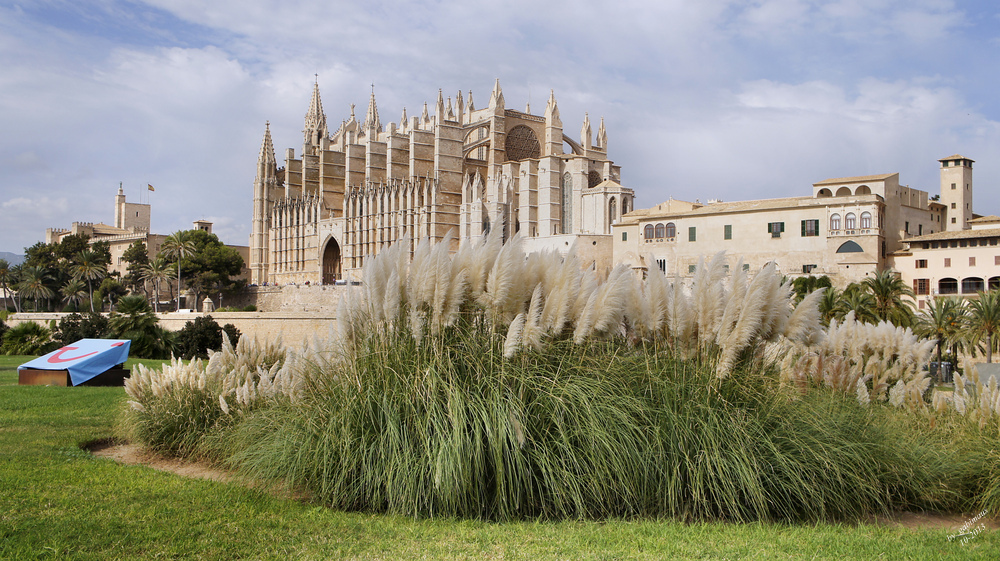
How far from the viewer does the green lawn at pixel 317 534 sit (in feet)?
13.7

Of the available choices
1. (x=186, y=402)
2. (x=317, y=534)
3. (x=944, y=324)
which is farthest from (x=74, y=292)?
(x=317, y=534)

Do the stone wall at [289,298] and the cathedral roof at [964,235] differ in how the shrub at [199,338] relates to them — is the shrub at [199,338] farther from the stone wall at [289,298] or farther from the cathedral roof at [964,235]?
the cathedral roof at [964,235]

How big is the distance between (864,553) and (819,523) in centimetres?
53

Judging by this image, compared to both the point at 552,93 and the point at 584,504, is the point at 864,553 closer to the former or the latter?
the point at 584,504

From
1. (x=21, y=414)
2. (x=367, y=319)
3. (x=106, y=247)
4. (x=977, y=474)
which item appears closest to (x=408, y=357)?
(x=367, y=319)

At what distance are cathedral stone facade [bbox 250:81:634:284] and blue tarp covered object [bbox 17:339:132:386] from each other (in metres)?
25.7

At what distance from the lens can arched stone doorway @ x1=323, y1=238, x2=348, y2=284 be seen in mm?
59062

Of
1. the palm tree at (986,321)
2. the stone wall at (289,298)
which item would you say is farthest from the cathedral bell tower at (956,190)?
the stone wall at (289,298)

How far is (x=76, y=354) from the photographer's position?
44.7ft

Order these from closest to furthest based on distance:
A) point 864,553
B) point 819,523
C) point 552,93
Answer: point 864,553, point 819,523, point 552,93

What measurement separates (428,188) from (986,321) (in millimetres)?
34028

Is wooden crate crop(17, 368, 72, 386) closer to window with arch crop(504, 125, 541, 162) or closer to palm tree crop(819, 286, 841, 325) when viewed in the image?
palm tree crop(819, 286, 841, 325)

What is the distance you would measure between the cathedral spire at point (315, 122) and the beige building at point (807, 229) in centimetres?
3833

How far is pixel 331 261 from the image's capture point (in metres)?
59.7
